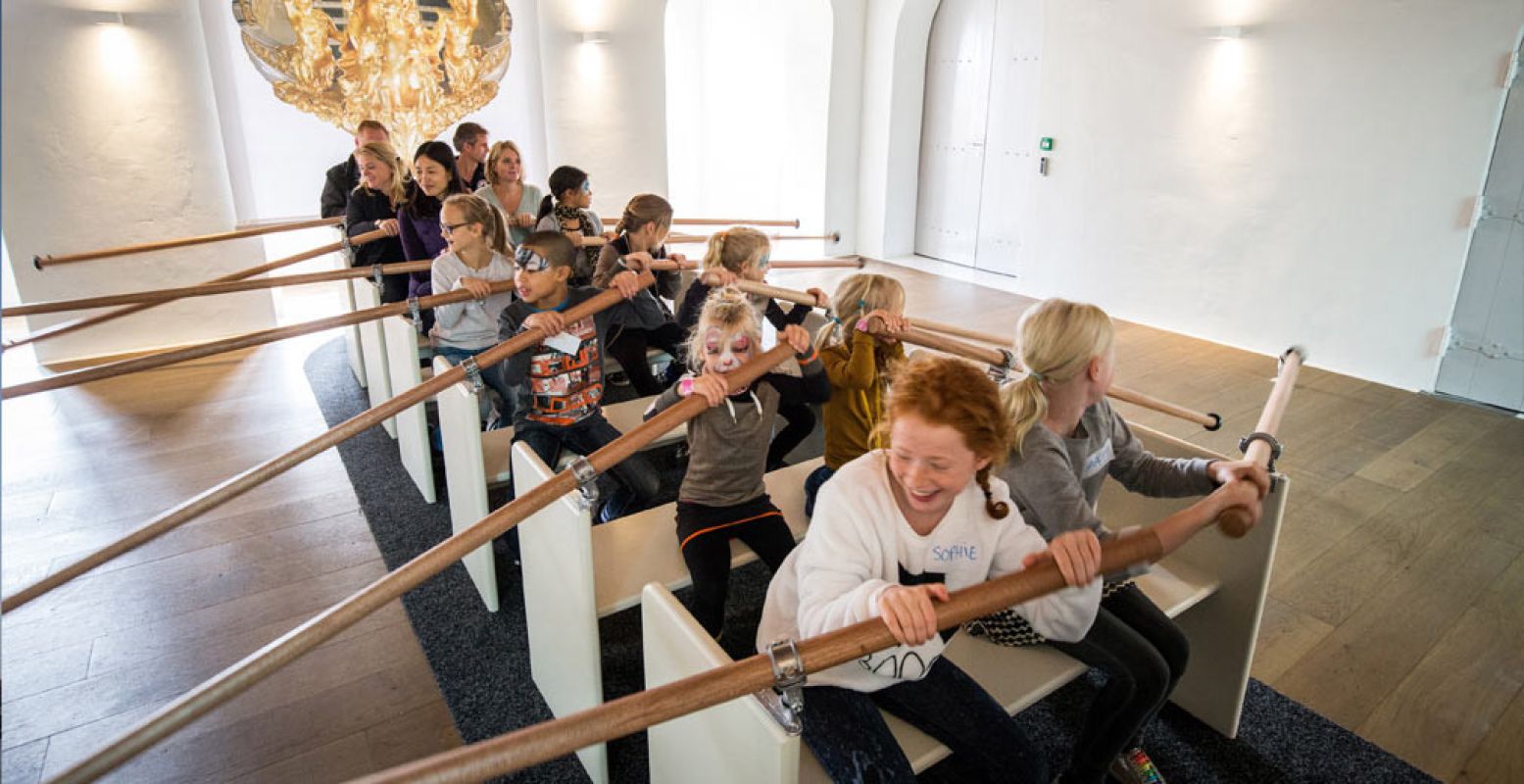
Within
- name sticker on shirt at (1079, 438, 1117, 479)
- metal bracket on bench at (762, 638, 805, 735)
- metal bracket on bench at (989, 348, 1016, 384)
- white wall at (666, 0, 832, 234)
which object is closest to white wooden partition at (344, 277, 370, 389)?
metal bracket on bench at (989, 348, 1016, 384)

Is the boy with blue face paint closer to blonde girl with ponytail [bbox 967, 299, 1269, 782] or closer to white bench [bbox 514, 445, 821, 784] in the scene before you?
white bench [bbox 514, 445, 821, 784]

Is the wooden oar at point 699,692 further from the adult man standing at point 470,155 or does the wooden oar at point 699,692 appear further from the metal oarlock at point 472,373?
the adult man standing at point 470,155

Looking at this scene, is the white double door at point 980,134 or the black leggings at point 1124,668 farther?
the white double door at point 980,134

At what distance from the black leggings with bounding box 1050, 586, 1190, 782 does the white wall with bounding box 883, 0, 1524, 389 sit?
469 centimetres

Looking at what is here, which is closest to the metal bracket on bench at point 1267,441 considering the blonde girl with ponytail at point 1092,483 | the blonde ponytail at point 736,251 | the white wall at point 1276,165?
the blonde girl with ponytail at point 1092,483

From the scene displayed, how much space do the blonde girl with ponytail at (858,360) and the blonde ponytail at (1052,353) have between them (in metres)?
0.84

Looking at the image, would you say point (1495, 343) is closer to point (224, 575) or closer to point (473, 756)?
point (473, 756)

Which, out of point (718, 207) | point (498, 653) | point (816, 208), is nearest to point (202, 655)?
point (498, 653)

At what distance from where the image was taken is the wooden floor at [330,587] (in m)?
2.71

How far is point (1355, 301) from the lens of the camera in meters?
6.04

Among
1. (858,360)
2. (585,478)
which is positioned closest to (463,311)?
(858,360)

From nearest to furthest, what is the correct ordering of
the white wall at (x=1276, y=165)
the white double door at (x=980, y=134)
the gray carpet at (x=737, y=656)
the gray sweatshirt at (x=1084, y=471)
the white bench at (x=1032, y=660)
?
1. the white bench at (x=1032, y=660)
2. the gray sweatshirt at (x=1084, y=471)
3. the gray carpet at (x=737, y=656)
4. the white wall at (x=1276, y=165)
5. the white double door at (x=980, y=134)

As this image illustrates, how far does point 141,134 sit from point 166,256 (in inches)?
33.2

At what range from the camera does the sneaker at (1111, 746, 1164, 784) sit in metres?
2.53
